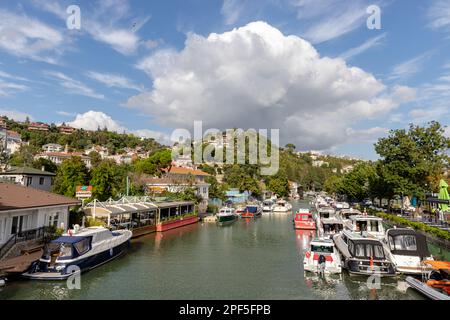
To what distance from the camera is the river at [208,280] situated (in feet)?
56.8

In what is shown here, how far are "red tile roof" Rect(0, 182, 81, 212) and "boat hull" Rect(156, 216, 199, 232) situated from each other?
1422 centimetres

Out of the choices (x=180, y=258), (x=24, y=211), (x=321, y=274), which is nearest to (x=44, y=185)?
(x=24, y=211)

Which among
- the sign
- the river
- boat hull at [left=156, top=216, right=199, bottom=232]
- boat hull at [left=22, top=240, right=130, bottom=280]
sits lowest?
the river

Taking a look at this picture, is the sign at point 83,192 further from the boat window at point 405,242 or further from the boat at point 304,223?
the boat window at point 405,242

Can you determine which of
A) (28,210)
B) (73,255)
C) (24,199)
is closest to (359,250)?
(73,255)

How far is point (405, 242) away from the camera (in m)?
22.3

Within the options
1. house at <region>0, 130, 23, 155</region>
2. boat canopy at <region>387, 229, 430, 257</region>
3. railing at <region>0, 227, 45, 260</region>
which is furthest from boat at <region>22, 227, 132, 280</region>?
house at <region>0, 130, 23, 155</region>

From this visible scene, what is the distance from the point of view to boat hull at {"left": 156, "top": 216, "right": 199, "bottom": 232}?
131 ft

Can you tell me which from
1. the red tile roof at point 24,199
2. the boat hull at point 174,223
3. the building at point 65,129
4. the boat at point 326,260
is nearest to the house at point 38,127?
the building at point 65,129

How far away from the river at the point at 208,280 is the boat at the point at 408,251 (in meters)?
0.91

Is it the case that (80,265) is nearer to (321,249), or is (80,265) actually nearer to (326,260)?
(326,260)

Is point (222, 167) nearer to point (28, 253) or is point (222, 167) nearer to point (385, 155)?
point (385, 155)

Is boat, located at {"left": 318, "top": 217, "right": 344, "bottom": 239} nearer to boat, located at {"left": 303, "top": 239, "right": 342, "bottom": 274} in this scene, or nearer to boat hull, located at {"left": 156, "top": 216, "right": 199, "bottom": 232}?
boat, located at {"left": 303, "top": 239, "right": 342, "bottom": 274}
